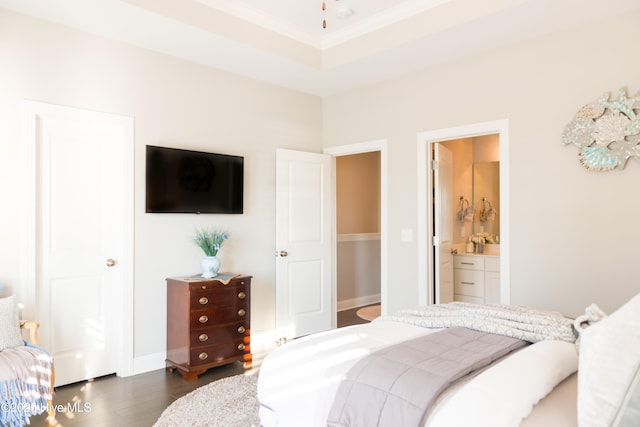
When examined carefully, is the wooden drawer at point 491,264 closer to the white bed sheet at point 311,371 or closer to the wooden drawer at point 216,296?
the wooden drawer at point 216,296

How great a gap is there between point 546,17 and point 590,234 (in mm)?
1616

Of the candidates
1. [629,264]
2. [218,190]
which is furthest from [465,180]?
[218,190]

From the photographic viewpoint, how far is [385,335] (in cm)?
220

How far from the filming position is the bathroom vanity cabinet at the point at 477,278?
17.1 feet

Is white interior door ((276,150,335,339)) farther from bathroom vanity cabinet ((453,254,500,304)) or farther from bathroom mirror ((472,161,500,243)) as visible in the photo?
bathroom mirror ((472,161,500,243))

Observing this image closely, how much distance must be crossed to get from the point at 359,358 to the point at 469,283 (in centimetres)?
396

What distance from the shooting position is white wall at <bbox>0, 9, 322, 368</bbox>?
3.12 meters

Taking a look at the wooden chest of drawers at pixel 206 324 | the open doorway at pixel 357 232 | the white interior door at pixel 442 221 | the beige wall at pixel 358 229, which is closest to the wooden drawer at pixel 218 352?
the wooden chest of drawers at pixel 206 324

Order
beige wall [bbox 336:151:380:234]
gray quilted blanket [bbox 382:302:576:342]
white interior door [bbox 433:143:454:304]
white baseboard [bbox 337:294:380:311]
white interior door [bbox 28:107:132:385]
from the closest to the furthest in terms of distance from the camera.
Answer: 1. gray quilted blanket [bbox 382:302:576:342]
2. white interior door [bbox 28:107:132:385]
3. white interior door [bbox 433:143:454:304]
4. white baseboard [bbox 337:294:380:311]
5. beige wall [bbox 336:151:380:234]

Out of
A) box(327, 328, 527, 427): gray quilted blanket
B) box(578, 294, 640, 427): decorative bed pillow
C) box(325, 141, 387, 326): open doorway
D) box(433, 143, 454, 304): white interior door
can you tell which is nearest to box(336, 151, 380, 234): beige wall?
box(325, 141, 387, 326): open doorway

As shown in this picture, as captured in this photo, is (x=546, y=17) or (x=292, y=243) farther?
(x=292, y=243)

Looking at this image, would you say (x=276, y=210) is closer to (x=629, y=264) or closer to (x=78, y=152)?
(x=78, y=152)

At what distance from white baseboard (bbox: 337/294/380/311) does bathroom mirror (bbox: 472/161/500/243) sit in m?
1.85

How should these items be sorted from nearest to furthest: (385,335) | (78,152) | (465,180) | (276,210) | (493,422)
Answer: (493,422) → (385,335) → (78,152) → (276,210) → (465,180)
